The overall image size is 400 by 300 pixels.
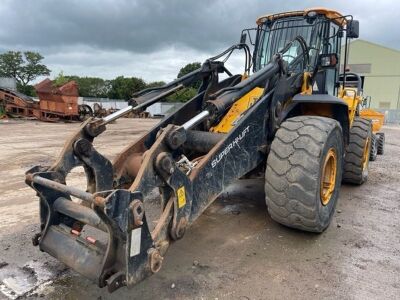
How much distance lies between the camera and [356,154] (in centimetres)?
598

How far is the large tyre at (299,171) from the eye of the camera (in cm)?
347

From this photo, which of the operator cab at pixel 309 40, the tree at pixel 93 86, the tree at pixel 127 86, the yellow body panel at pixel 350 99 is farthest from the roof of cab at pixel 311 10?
the tree at pixel 93 86

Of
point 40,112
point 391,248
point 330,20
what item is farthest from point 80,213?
A: point 40,112

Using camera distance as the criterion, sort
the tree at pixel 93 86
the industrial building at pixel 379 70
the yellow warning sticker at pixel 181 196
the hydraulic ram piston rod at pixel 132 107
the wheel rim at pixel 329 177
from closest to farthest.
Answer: the yellow warning sticker at pixel 181 196, the hydraulic ram piston rod at pixel 132 107, the wheel rim at pixel 329 177, the industrial building at pixel 379 70, the tree at pixel 93 86

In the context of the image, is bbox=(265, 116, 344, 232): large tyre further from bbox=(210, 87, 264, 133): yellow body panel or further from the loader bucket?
the loader bucket

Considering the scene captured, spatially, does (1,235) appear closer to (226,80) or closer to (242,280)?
(242,280)

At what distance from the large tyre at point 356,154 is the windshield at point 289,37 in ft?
6.37

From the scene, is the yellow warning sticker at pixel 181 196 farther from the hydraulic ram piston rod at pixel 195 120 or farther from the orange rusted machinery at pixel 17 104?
the orange rusted machinery at pixel 17 104

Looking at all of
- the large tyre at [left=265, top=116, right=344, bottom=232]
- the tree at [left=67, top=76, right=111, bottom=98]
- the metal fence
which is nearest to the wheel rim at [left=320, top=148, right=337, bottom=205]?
the large tyre at [left=265, top=116, right=344, bottom=232]

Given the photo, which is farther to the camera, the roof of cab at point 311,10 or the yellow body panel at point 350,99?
the yellow body panel at point 350,99

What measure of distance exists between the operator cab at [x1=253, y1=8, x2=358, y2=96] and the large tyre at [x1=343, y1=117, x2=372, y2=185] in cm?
112

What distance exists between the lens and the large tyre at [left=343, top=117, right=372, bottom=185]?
6000mm

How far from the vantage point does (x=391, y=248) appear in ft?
12.3

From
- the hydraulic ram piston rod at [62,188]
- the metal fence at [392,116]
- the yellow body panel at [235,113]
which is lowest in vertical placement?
the metal fence at [392,116]
